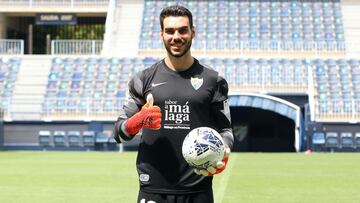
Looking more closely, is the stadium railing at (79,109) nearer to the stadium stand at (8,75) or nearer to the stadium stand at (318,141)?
the stadium stand at (8,75)

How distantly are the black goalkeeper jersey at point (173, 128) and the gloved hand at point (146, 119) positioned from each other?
0.07m

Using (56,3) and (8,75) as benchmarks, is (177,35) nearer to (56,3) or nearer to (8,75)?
(8,75)

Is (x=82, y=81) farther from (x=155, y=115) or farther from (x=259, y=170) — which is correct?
(x=155, y=115)

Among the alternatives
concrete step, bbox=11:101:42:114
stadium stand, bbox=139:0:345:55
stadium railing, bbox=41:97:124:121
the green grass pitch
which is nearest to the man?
the green grass pitch

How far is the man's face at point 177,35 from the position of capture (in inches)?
170

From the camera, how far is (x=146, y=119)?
13.7ft

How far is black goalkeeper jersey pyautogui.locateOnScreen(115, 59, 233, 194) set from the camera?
4.34 metres

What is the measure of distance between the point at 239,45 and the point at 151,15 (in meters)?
5.32

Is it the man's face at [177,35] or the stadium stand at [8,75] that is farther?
the stadium stand at [8,75]

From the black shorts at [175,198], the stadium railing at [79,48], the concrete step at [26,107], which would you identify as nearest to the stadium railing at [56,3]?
the stadium railing at [79,48]

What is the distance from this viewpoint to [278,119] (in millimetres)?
29891

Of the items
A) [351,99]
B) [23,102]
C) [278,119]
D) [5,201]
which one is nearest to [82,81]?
[23,102]

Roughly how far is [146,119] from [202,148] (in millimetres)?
354

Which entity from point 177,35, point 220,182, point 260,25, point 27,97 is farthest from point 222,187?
point 260,25
